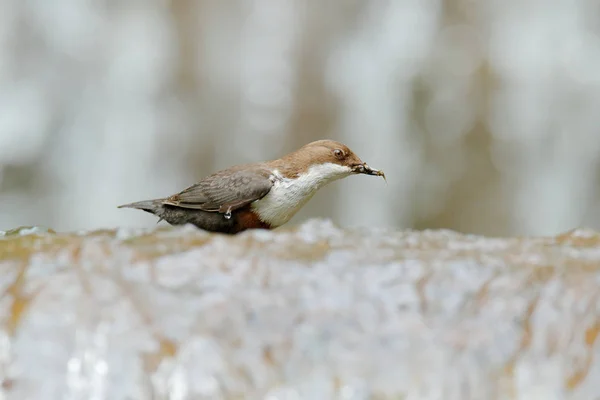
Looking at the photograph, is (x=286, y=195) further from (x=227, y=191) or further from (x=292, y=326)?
(x=292, y=326)

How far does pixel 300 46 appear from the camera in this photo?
10.8 metres

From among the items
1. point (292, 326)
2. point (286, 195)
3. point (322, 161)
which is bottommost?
point (292, 326)

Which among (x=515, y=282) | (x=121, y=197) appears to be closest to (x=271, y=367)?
(x=515, y=282)

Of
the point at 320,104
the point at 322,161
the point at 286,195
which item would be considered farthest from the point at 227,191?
the point at 320,104

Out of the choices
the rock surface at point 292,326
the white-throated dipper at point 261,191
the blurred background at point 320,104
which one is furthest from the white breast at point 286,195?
the blurred background at point 320,104

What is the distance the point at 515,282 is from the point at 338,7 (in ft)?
28.1

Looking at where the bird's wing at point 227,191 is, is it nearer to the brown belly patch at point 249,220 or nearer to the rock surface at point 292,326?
the brown belly patch at point 249,220

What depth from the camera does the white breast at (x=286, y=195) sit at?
422 cm

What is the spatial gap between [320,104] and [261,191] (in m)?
6.53

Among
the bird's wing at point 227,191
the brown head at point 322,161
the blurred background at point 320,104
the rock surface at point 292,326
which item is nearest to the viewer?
the rock surface at point 292,326

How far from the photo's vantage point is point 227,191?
13.9 ft

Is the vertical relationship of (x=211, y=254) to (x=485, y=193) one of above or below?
above

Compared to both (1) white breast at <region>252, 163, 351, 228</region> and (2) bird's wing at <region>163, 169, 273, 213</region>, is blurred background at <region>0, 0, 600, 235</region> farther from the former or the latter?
(1) white breast at <region>252, 163, 351, 228</region>

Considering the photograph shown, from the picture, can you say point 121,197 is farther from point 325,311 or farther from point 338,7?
point 325,311
